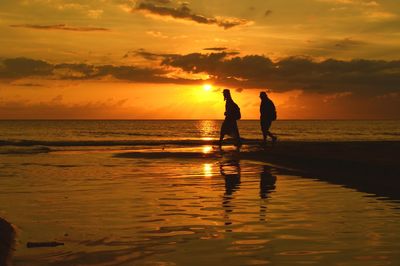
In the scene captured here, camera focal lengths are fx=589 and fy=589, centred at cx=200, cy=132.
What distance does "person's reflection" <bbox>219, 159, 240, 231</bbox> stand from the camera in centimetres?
964

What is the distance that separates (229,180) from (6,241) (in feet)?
26.5

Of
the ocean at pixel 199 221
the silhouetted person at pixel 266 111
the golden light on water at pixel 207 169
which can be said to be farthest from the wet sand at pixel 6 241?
the silhouetted person at pixel 266 111

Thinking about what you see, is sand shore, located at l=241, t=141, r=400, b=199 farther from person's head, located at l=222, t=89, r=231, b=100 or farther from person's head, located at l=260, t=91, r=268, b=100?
person's head, located at l=222, t=89, r=231, b=100

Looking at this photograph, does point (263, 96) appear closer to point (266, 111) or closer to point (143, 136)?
point (266, 111)

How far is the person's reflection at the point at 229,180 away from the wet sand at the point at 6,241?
293cm

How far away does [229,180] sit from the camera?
1442cm

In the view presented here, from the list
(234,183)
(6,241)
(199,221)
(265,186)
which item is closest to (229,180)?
(234,183)

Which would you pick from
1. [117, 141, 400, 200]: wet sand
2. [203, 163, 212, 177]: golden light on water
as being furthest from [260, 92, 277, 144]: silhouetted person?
[203, 163, 212, 177]: golden light on water

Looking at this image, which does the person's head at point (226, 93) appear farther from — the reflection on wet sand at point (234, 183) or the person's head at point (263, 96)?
the reflection on wet sand at point (234, 183)

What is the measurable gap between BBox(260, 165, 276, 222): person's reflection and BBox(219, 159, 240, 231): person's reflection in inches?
20.6

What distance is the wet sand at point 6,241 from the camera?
20.2 feet

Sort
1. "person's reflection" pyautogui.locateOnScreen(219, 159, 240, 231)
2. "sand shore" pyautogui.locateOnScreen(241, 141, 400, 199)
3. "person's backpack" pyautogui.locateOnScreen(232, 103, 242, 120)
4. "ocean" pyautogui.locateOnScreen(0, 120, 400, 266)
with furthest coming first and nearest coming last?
"person's backpack" pyautogui.locateOnScreen(232, 103, 242, 120)
"sand shore" pyautogui.locateOnScreen(241, 141, 400, 199)
"person's reflection" pyautogui.locateOnScreen(219, 159, 240, 231)
"ocean" pyautogui.locateOnScreen(0, 120, 400, 266)

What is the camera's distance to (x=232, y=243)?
23.0ft

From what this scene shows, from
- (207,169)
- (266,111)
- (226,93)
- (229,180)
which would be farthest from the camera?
(226,93)
